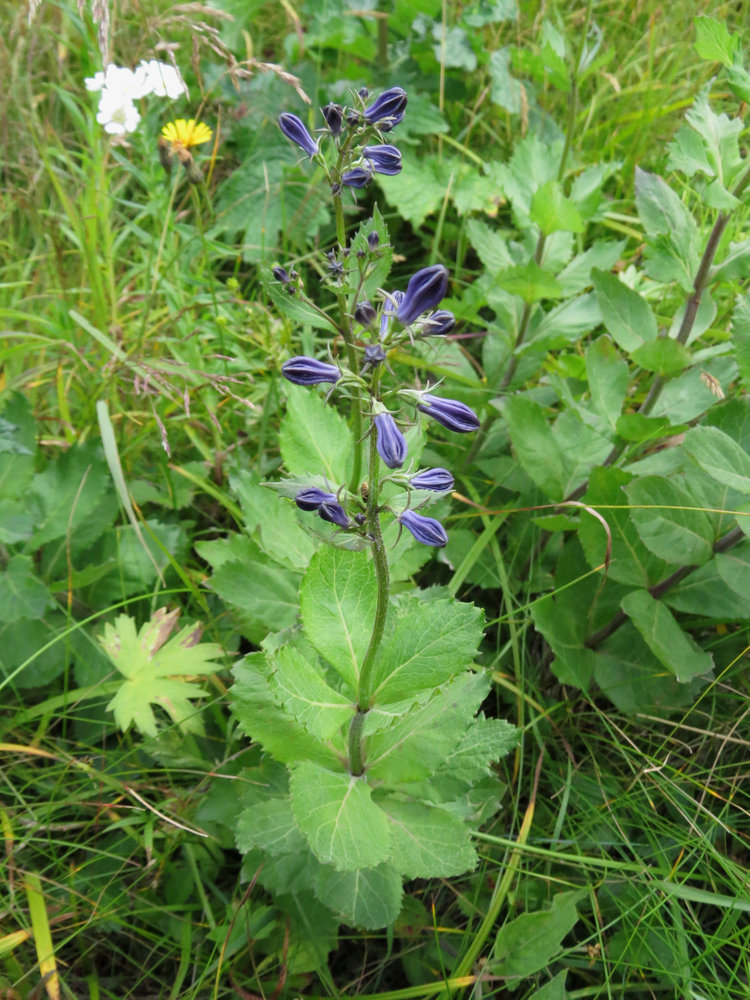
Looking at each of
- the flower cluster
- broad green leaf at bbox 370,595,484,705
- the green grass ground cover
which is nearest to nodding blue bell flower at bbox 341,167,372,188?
the flower cluster

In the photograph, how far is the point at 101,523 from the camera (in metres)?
2.54

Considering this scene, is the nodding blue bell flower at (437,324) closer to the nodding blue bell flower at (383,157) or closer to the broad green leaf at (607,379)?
the nodding blue bell flower at (383,157)

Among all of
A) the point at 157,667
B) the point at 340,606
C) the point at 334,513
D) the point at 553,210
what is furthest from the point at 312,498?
the point at 553,210

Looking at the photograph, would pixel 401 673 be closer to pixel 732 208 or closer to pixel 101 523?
pixel 101 523

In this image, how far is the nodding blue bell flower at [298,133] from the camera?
1655 millimetres

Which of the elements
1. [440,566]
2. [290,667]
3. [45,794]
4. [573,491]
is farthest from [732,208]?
[45,794]

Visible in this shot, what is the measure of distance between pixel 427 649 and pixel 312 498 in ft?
1.57

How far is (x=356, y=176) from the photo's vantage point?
161 centimetres

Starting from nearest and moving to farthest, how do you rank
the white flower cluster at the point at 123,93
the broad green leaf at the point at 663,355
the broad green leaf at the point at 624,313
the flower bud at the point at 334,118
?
1. the flower bud at the point at 334,118
2. the broad green leaf at the point at 663,355
3. the broad green leaf at the point at 624,313
4. the white flower cluster at the point at 123,93

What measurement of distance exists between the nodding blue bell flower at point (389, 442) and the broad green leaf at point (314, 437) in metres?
0.78

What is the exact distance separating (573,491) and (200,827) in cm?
162

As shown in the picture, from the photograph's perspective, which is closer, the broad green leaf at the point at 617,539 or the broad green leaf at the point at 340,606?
the broad green leaf at the point at 340,606

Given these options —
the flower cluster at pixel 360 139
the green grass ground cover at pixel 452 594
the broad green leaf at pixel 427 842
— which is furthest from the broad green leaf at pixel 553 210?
the broad green leaf at pixel 427 842

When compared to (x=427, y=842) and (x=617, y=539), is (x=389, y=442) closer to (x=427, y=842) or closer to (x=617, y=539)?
(x=427, y=842)
